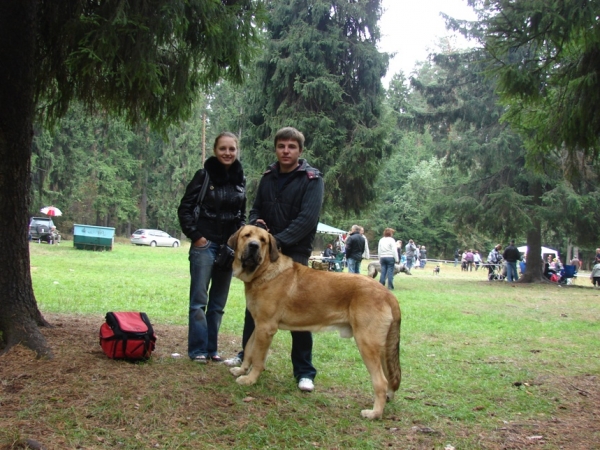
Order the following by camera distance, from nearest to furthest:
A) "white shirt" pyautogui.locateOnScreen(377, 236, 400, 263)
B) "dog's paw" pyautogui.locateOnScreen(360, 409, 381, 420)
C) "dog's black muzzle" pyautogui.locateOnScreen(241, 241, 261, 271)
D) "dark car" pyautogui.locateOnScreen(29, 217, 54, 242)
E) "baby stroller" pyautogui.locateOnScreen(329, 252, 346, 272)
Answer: "dog's paw" pyautogui.locateOnScreen(360, 409, 381, 420) → "dog's black muzzle" pyautogui.locateOnScreen(241, 241, 261, 271) → "white shirt" pyautogui.locateOnScreen(377, 236, 400, 263) → "baby stroller" pyautogui.locateOnScreen(329, 252, 346, 272) → "dark car" pyautogui.locateOnScreen(29, 217, 54, 242)

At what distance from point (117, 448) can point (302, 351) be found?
1.98 metres

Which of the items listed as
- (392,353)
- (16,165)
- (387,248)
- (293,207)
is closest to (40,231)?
(387,248)

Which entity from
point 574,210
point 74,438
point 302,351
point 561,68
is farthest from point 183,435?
point 574,210

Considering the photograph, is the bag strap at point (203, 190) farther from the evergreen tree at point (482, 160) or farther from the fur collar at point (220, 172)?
the evergreen tree at point (482, 160)

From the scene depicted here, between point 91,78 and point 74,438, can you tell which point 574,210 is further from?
point 74,438

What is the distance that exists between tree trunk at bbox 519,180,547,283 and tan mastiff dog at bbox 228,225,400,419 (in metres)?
20.0

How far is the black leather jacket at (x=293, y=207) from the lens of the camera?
4.70 metres

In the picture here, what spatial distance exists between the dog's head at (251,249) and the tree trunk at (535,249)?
20.2 m

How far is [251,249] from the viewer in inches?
175

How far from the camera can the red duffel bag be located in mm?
4742

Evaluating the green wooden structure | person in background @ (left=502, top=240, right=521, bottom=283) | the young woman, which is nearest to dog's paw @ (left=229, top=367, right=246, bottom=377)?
the young woman

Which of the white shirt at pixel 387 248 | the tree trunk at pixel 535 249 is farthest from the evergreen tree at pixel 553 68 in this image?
the tree trunk at pixel 535 249

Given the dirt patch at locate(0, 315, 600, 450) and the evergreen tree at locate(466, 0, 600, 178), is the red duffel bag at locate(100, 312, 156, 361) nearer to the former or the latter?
the dirt patch at locate(0, 315, 600, 450)

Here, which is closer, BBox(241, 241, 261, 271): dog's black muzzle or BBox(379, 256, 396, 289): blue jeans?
BBox(241, 241, 261, 271): dog's black muzzle
